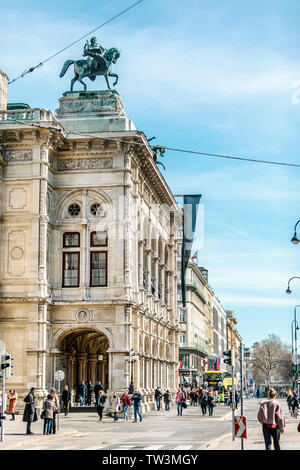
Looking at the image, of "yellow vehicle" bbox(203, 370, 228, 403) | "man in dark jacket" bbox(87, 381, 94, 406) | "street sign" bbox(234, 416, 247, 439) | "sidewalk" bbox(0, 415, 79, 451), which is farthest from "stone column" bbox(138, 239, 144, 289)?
"yellow vehicle" bbox(203, 370, 228, 403)

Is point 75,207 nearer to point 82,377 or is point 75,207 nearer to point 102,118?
point 102,118

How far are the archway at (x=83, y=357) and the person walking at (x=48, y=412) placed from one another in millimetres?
17601

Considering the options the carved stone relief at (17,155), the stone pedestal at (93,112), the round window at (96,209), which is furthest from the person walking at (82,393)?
the stone pedestal at (93,112)

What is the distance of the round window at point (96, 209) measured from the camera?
159 ft

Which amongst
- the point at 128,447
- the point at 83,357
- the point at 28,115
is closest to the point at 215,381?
the point at 83,357

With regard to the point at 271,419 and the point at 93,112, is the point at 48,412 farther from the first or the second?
the point at 93,112

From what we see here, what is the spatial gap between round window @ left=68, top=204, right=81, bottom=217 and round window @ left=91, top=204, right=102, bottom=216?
3.05ft

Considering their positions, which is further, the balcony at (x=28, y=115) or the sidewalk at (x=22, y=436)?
the balcony at (x=28, y=115)

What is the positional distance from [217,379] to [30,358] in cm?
4132

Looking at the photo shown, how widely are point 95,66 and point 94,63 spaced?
24cm

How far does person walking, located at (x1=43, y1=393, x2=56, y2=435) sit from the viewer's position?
2921cm

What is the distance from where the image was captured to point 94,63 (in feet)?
174

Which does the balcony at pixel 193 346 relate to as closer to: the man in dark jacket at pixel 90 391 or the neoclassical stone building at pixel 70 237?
the man in dark jacket at pixel 90 391
